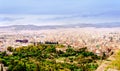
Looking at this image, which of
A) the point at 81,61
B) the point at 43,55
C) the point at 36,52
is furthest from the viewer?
the point at 36,52

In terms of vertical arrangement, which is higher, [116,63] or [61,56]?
[116,63]

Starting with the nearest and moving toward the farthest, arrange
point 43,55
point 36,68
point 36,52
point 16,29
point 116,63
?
point 116,63 → point 36,68 → point 43,55 → point 36,52 → point 16,29

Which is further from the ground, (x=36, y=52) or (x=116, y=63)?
(x=116, y=63)

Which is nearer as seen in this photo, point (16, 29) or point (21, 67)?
point (21, 67)

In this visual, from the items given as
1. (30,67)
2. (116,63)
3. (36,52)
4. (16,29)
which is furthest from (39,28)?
(116,63)

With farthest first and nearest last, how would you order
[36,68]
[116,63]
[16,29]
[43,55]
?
[16,29]
[43,55]
[36,68]
[116,63]

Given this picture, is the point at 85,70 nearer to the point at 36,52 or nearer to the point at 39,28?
the point at 36,52

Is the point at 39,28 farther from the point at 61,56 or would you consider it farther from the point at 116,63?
the point at 116,63

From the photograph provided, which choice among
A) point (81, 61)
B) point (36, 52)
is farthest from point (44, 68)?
point (36, 52)

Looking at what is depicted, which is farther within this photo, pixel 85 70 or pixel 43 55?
pixel 43 55
